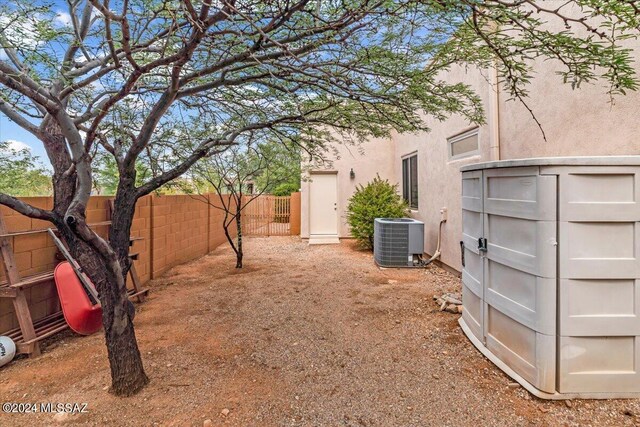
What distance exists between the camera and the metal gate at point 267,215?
11.9m

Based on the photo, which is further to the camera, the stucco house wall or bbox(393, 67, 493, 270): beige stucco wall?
bbox(393, 67, 493, 270): beige stucco wall

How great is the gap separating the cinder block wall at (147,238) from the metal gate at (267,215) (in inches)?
49.2

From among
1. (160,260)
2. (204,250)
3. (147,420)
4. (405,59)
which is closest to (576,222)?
(405,59)

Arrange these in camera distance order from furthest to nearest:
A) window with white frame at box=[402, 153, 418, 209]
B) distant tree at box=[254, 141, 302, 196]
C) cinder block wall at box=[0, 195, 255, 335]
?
window with white frame at box=[402, 153, 418, 209]
distant tree at box=[254, 141, 302, 196]
cinder block wall at box=[0, 195, 255, 335]

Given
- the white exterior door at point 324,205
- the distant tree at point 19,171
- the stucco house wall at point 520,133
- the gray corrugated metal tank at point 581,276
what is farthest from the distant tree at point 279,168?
the gray corrugated metal tank at point 581,276

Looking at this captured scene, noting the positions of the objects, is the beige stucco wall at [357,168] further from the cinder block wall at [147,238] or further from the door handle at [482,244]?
the door handle at [482,244]

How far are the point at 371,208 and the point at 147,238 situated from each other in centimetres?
520

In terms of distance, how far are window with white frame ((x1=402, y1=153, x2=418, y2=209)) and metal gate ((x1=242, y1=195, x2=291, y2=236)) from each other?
5.18m

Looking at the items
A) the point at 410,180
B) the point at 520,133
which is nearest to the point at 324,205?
the point at 410,180

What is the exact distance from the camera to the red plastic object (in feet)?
9.07

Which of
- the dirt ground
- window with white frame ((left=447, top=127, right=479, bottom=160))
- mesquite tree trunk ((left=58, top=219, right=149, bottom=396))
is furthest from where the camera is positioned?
window with white frame ((left=447, top=127, right=479, bottom=160))

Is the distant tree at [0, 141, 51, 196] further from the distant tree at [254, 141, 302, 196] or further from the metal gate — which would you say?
the metal gate

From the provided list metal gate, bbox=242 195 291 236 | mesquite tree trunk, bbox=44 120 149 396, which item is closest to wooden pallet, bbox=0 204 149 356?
mesquite tree trunk, bbox=44 120 149 396

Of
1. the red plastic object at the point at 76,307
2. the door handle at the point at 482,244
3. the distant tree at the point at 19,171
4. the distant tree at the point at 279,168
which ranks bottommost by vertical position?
the red plastic object at the point at 76,307
